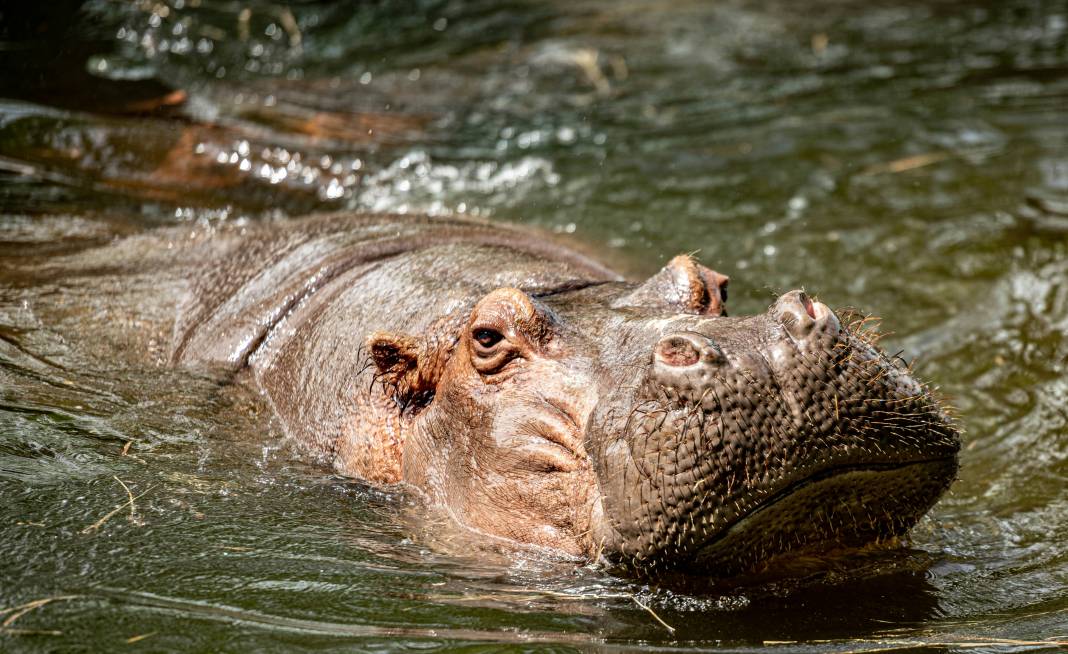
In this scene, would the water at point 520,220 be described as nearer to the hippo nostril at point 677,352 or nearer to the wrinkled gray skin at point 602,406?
the wrinkled gray skin at point 602,406

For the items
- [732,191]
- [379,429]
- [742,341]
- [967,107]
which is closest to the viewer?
[742,341]

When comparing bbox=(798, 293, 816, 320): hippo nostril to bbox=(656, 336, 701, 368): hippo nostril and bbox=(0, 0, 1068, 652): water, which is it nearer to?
bbox=(656, 336, 701, 368): hippo nostril

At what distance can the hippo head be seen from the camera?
11.0ft

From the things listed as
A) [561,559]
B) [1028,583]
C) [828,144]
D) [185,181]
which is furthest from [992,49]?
[561,559]

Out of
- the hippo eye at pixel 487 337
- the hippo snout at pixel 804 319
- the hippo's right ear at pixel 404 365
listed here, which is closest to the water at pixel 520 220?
the hippo's right ear at pixel 404 365

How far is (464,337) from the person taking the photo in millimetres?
4027

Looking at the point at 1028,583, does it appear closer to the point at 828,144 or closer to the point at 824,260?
the point at 824,260

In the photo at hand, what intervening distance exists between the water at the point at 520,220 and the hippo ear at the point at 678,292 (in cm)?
97

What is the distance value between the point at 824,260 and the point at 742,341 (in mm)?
4126

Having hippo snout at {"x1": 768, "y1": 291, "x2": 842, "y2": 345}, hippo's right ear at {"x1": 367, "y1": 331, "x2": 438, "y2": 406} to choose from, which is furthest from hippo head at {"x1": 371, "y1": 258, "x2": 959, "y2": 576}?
hippo's right ear at {"x1": 367, "y1": 331, "x2": 438, "y2": 406}

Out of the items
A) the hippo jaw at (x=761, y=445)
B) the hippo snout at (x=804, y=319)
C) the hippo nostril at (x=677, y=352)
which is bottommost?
the hippo jaw at (x=761, y=445)

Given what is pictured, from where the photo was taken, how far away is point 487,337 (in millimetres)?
3949

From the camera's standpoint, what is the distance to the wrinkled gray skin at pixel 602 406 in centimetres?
337

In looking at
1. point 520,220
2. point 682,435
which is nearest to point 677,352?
point 682,435
